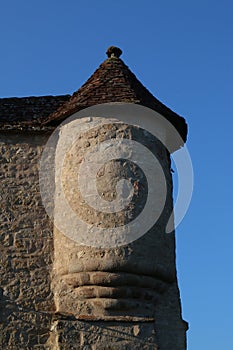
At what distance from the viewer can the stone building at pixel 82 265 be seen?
1097 centimetres

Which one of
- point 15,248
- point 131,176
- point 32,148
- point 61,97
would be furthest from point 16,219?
point 61,97

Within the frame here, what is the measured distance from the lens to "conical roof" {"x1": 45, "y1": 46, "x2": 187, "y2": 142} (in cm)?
1218

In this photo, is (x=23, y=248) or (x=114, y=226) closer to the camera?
(x=114, y=226)

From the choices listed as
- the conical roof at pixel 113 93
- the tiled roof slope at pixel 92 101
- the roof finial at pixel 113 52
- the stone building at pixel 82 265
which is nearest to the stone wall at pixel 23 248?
the stone building at pixel 82 265

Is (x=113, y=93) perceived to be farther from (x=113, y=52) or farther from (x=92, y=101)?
(x=113, y=52)

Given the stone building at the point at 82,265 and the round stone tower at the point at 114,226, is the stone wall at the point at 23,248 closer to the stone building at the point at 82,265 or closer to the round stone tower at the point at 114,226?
the stone building at the point at 82,265

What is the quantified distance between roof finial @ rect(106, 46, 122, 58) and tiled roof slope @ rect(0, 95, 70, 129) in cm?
119

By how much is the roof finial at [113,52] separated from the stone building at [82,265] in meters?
0.77

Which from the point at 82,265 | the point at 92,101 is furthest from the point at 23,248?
the point at 92,101

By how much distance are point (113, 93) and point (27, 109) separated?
6.21 ft

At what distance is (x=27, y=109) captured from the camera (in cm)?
1323

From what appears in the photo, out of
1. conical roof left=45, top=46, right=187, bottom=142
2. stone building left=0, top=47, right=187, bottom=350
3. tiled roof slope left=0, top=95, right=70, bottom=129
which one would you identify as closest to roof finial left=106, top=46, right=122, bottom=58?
conical roof left=45, top=46, right=187, bottom=142

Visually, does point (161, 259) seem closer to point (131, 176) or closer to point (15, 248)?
point (131, 176)

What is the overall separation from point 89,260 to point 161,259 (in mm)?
1207
